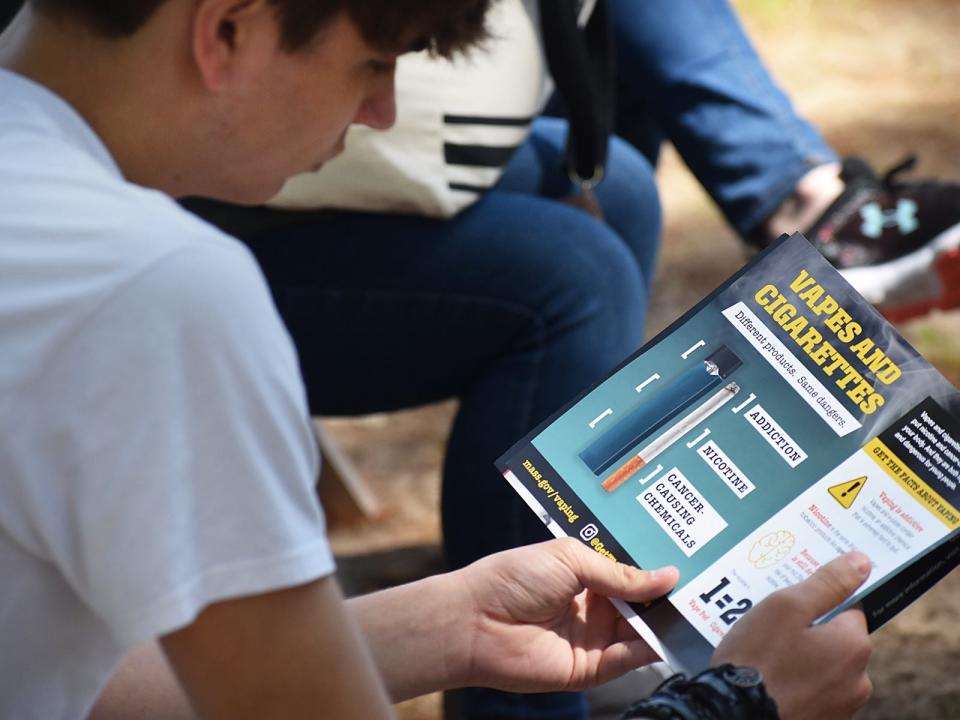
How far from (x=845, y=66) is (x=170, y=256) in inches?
117

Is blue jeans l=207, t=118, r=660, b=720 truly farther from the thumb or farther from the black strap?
the thumb

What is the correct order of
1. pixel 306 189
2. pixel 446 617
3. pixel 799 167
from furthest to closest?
pixel 799 167 → pixel 306 189 → pixel 446 617

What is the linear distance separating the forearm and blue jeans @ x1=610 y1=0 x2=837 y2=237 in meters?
1.00

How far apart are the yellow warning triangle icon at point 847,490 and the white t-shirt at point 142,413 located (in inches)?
15.6

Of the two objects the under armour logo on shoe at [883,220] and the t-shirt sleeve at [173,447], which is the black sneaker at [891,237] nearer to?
the under armour logo on shoe at [883,220]

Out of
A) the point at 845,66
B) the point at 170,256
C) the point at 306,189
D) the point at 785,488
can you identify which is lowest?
the point at 845,66

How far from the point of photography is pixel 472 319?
4.62 feet

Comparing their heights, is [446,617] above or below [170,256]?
below

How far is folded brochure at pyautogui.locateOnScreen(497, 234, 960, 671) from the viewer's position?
916 mm

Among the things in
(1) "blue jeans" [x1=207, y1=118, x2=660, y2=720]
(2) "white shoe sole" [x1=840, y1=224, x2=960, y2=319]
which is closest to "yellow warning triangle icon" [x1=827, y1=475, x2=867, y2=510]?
(1) "blue jeans" [x1=207, y1=118, x2=660, y2=720]

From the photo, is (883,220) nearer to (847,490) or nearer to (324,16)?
(847,490)

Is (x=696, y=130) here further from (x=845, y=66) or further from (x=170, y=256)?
(x=845, y=66)

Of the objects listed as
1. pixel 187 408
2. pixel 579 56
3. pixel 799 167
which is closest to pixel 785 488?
pixel 187 408

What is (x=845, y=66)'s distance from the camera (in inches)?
131
